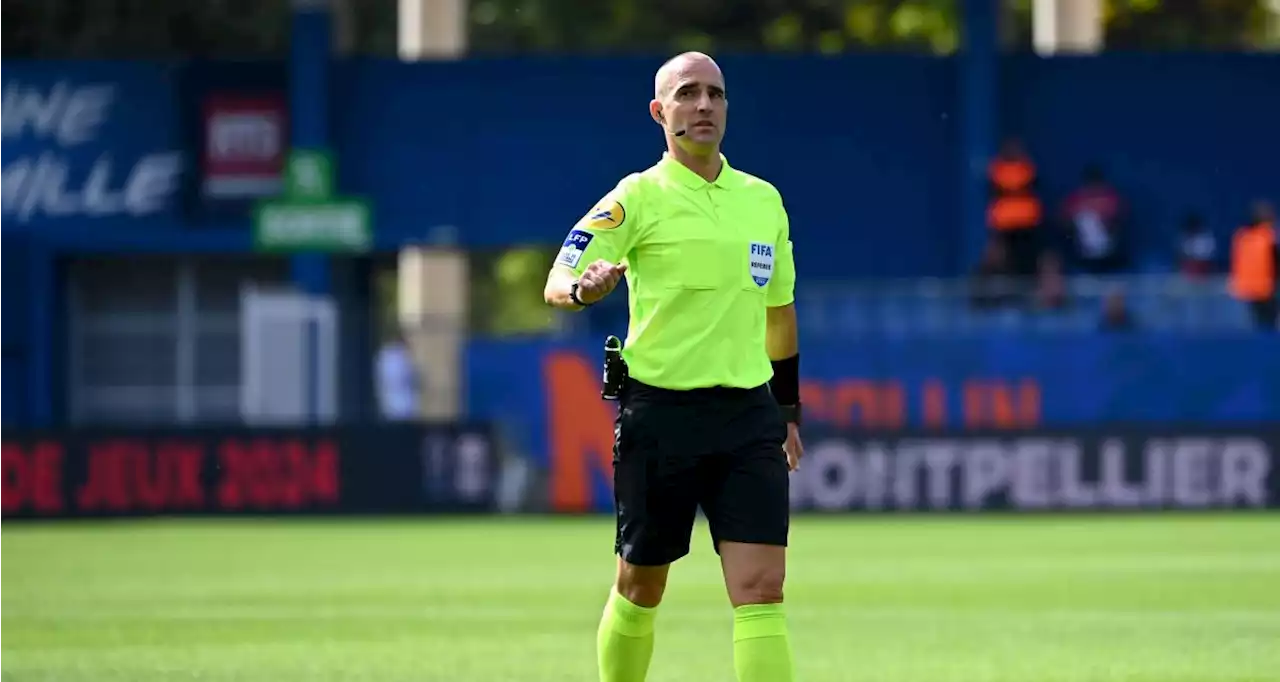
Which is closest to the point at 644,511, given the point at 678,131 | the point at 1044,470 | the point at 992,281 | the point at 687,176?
the point at 687,176

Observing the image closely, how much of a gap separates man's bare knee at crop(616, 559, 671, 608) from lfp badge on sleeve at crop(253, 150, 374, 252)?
25.0 m

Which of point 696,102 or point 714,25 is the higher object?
point 714,25

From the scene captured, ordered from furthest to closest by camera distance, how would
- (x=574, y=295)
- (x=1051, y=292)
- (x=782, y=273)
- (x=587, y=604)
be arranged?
(x=1051, y=292), (x=587, y=604), (x=782, y=273), (x=574, y=295)

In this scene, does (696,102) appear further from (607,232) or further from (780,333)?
(780,333)

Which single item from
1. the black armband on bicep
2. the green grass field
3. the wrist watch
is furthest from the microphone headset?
the green grass field

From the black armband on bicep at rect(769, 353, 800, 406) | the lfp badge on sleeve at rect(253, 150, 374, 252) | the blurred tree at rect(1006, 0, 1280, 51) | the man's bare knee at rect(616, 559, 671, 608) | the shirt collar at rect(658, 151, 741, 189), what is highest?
the blurred tree at rect(1006, 0, 1280, 51)

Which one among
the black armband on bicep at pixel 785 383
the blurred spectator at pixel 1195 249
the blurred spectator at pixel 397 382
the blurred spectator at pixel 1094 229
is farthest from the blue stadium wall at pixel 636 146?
the black armband on bicep at pixel 785 383

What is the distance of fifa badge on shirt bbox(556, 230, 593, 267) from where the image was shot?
734cm

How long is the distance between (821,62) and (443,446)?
987 cm

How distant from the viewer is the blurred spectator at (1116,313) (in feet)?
93.4

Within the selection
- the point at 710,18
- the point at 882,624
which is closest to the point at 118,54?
the point at 710,18

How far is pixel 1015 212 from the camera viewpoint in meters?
31.1

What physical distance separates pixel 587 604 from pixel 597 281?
8444 mm

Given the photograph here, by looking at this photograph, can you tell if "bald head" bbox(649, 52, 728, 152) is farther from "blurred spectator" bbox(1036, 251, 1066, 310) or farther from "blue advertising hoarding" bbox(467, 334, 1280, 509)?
"blurred spectator" bbox(1036, 251, 1066, 310)
